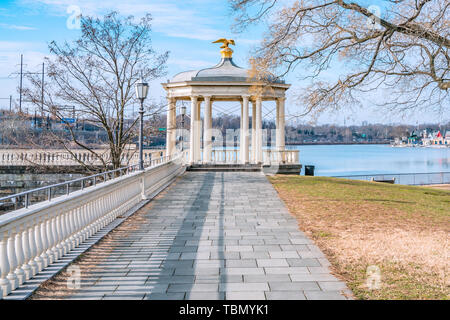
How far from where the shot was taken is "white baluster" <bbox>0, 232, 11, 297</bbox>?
Answer: 158 inches

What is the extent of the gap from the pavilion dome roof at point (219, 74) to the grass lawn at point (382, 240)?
10253mm

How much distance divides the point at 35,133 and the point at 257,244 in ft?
45.6

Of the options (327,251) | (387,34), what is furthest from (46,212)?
(387,34)

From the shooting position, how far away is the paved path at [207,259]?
4336mm

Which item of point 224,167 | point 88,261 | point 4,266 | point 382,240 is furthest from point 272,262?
point 224,167

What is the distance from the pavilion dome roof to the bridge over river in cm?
1292

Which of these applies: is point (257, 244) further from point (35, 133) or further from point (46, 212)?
point (35, 133)

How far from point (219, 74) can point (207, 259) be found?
1752cm

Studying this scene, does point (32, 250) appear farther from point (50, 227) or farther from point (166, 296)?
point (166, 296)

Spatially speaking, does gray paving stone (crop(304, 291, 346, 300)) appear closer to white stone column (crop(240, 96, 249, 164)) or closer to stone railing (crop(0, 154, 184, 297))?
stone railing (crop(0, 154, 184, 297))

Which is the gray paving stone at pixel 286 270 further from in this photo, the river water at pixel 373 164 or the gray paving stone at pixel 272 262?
the river water at pixel 373 164

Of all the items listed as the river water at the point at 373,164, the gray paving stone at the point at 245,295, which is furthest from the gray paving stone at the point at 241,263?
the river water at the point at 373,164

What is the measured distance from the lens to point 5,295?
4.01 meters

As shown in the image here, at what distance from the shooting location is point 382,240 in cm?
683
